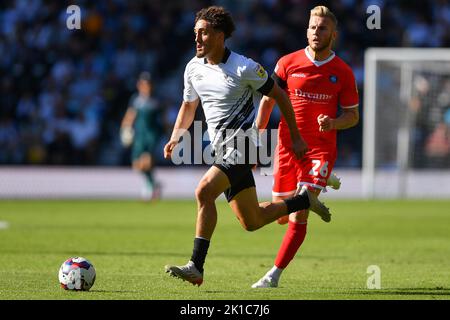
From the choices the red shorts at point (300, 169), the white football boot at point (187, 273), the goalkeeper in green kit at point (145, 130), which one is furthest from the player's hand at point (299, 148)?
the goalkeeper in green kit at point (145, 130)

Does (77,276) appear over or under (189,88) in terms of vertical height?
under

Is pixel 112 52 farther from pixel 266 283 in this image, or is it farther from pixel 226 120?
pixel 226 120

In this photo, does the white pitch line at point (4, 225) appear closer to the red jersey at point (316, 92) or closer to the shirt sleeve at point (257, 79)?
the red jersey at point (316, 92)

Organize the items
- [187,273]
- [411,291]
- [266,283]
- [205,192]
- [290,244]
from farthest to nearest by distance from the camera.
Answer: [290,244] → [266,283] → [411,291] → [205,192] → [187,273]

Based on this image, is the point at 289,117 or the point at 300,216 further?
the point at 300,216

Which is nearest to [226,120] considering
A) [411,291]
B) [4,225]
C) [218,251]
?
[411,291]

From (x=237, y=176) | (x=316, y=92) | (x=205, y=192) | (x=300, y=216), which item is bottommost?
(x=300, y=216)

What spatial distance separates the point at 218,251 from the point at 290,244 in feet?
11.4

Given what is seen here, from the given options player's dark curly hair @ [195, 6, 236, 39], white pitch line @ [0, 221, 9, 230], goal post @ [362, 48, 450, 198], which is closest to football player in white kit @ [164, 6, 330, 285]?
player's dark curly hair @ [195, 6, 236, 39]

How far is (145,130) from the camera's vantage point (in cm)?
2245

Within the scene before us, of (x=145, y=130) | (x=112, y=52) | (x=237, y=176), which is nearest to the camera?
(x=237, y=176)

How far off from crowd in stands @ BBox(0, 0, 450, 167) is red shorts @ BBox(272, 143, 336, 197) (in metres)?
14.8

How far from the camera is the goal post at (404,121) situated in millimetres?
23391

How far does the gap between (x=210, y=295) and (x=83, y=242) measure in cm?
547
